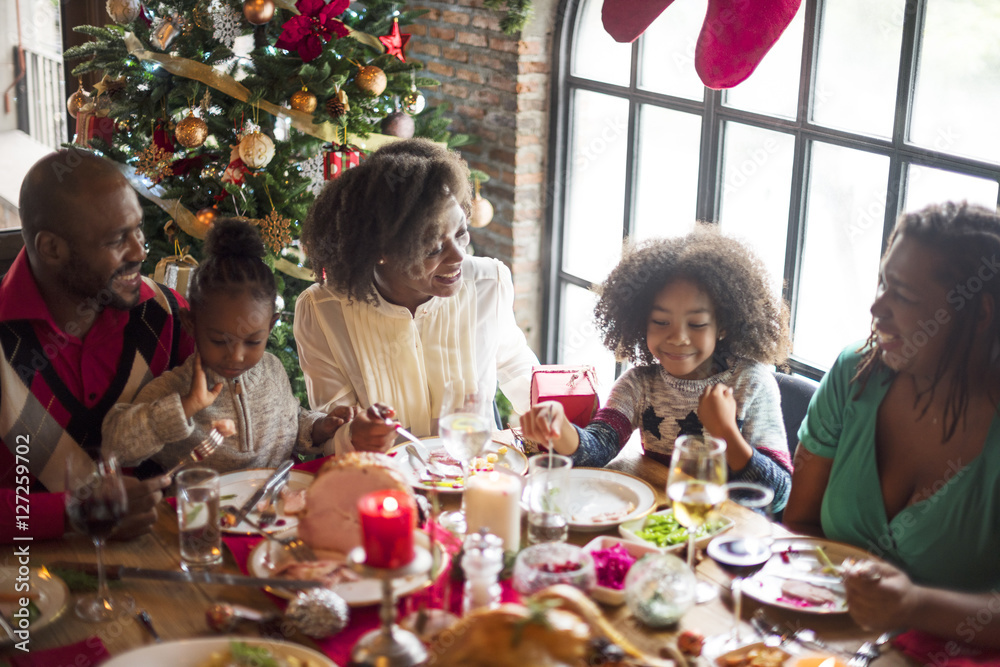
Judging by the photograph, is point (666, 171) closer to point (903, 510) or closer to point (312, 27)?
point (312, 27)

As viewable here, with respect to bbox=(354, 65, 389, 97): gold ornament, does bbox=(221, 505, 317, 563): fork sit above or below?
below

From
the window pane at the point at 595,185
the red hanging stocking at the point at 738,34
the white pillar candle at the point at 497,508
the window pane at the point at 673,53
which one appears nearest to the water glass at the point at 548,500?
the white pillar candle at the point at 497,508

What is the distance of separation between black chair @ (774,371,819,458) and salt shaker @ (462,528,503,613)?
1.10 m

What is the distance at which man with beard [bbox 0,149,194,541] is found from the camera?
1.79m

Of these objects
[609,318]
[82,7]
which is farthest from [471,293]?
[82,7]

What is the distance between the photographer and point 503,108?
366cm

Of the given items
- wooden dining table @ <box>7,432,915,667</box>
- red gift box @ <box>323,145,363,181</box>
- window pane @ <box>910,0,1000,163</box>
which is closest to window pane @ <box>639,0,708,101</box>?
window pane @ <box>910,0,1000,163</box>

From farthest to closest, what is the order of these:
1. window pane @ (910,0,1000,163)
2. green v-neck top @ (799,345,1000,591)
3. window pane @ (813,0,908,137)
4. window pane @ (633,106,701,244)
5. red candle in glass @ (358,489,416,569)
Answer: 1. window pane @ (633,106,701,244)
2. window pane @ (813,0,908,137)
3. window pane @ (910,0,1000,163)
4. green v-neck top @ (799,345,1000,591)
5. red candle in glass @ (358,489,416,569)

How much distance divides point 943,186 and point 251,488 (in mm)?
1909

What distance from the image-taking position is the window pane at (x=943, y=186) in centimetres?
234

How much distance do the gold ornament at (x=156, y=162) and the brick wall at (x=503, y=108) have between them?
1.09 meters

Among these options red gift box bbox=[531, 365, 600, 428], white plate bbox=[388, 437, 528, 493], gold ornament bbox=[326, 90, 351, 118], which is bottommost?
white plate bbox=[388, 437, 528, 493]

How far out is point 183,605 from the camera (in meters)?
1.33

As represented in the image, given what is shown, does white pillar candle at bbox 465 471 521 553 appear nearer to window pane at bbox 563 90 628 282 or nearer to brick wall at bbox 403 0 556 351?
window pane at bbox 563 90 628 282
